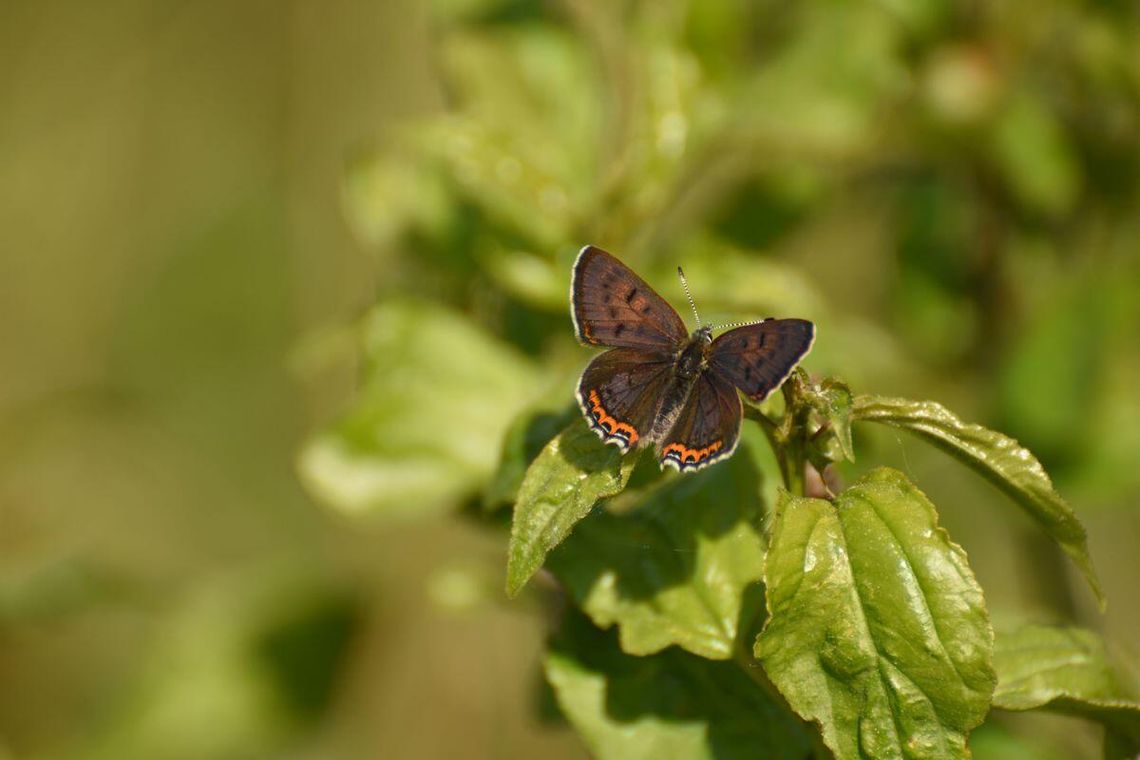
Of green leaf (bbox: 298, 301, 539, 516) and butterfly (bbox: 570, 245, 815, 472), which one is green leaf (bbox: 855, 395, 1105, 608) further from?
green leaf (bbox: 298, 301, 539, 516)

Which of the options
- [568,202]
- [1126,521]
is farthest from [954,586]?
[1126,521]

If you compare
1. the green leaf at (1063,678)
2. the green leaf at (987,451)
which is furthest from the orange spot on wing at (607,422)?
the green leaf at (1063,678)

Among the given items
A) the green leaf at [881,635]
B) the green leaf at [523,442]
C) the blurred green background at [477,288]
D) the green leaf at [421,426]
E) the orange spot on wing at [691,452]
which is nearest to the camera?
the green leaf at [881,635]

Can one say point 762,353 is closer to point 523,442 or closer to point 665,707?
point 523,442

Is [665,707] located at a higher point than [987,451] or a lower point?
lower

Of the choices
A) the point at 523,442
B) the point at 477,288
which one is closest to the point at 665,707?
the point at 523,442

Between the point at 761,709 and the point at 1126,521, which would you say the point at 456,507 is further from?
the point at 1126,521

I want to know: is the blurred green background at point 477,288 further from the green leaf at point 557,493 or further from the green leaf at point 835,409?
the green leaf at point 835,409
